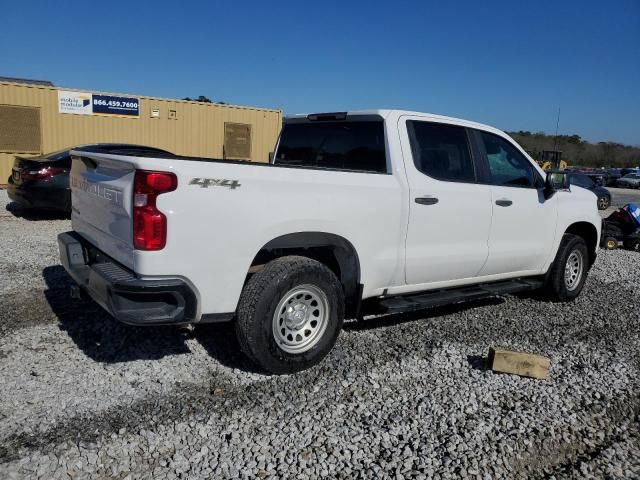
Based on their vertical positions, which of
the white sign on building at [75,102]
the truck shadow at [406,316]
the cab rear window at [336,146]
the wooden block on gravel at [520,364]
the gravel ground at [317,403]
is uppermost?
the white sign on building at [75,102]

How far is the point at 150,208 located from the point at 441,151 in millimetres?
2738

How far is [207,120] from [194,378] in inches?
708

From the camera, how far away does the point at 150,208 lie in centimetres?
317

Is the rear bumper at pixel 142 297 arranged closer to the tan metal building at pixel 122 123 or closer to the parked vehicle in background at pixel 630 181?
the tan metal building at pixel 122 123

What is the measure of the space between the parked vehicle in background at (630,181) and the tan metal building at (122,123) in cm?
2849

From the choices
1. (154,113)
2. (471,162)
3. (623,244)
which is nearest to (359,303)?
(471,162)

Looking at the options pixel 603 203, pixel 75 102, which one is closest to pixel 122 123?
pixel 75 102

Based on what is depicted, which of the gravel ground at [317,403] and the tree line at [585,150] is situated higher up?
the tree line at [585,150]

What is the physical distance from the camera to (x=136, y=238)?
3.22m

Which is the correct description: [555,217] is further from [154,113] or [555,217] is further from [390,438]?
[154,113]

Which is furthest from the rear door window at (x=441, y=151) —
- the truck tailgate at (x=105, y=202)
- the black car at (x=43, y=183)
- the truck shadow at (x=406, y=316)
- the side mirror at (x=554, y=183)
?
the black car at (x=43, y=183)

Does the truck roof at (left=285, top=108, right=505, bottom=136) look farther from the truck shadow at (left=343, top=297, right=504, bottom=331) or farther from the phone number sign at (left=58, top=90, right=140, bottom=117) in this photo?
the phone number sign at (left=58, top=90, right=140, bottom=117)

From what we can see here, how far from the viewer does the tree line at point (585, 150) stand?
6762cm

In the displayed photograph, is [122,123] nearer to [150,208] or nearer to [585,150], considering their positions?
[150,208]
